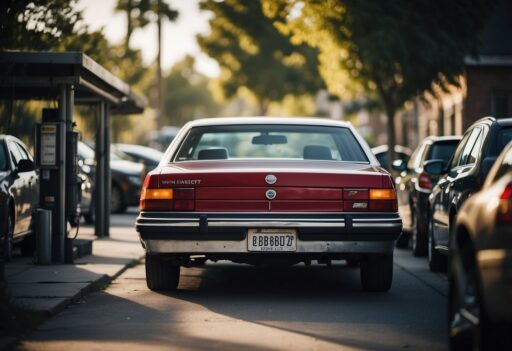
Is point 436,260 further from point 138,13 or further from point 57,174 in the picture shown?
point 138,13

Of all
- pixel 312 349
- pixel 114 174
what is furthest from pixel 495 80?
pixel 312 349

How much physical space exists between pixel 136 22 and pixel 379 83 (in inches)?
921

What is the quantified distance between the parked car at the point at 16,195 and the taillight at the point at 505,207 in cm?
809

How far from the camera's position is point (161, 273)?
1070cm

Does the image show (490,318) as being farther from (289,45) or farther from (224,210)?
(289,45)

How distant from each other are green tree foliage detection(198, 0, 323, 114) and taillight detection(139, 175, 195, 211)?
49725 mm

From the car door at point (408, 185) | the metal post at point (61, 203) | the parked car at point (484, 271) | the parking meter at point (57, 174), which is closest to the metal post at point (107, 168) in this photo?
the parking meter at point (57, 174)

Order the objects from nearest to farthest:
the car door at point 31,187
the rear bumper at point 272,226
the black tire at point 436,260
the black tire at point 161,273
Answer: the rear bumper at point 272,226
the black tire at point 161,273
the black tire at point 436,260
the car door at point 31,187

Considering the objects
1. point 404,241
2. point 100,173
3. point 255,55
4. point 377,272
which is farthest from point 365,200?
point 255,55

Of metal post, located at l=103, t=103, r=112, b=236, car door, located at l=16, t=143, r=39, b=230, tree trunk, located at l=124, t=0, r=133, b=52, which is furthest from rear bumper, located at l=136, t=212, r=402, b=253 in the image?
tree trunk, located at l=124, t=0, r=133, b=52

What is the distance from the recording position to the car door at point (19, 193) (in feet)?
46.6

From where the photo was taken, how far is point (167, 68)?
117812 mm

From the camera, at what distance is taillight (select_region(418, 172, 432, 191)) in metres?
15.3

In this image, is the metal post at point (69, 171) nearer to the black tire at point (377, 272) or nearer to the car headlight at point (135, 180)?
the black tire at point (377, 272)
